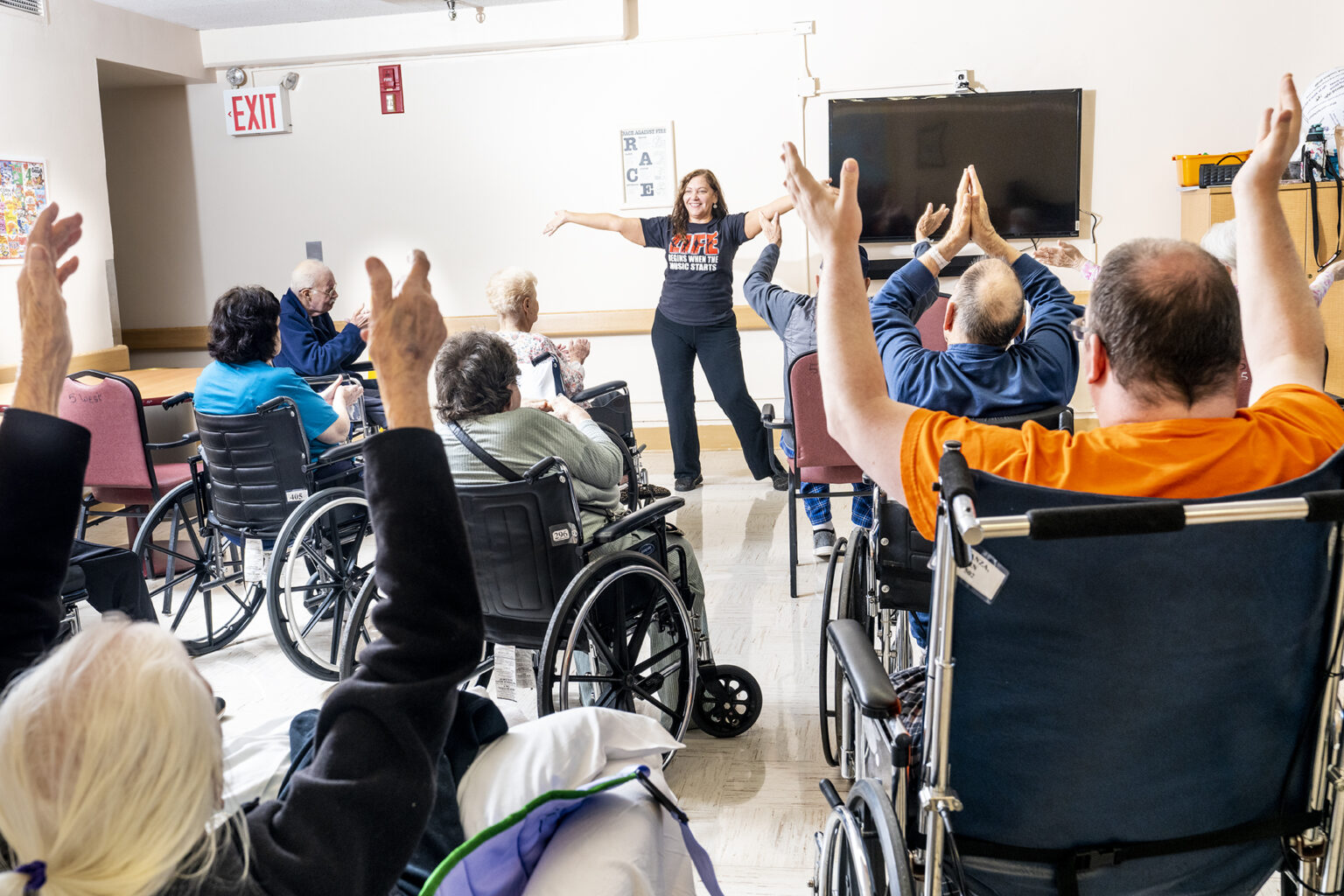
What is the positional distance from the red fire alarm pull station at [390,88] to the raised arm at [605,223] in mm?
1441

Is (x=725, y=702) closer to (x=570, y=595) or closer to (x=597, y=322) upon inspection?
(x=570, y=595)

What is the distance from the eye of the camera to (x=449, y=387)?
2.44 m

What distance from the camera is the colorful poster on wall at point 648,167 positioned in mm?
6121

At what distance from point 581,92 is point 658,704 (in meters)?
4.55

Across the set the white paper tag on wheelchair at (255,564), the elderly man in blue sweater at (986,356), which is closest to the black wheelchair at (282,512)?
the white paper tag on wheelchair at (255,564)

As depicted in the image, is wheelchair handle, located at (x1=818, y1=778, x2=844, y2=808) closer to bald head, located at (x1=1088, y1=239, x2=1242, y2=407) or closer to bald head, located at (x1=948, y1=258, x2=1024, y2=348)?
bald head, located at (x1=1088, y1=239, x2=1242, y2=407)

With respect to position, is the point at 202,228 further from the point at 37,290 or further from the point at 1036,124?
the point at 37,290

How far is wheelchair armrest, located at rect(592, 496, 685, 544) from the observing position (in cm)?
236

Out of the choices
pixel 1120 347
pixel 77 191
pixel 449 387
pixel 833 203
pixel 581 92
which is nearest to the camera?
pixel 1120 347

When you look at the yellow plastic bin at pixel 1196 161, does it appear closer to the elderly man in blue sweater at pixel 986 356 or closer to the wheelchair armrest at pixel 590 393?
the wheelchair armrest at pixel 590 393

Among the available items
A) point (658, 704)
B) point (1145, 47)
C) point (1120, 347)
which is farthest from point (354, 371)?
point (1145, 47)

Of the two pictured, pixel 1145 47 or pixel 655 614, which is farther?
pixel 1145 47

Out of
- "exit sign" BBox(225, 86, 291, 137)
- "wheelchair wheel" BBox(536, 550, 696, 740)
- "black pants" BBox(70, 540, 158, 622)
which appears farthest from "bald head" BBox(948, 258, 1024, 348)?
"exit sign" BBox(225, 86, 291, 137)

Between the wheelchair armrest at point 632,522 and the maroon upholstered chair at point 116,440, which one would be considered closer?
the wheelchair armrest at point 632,522
